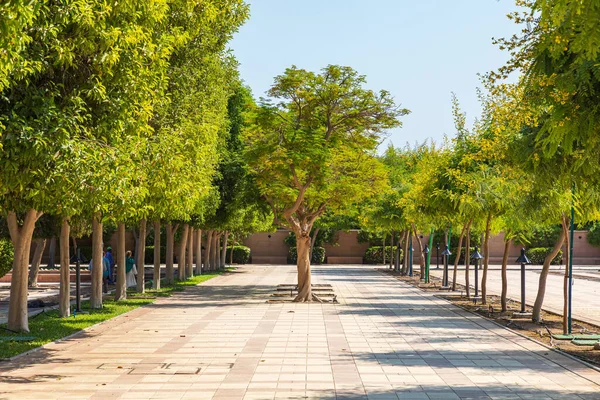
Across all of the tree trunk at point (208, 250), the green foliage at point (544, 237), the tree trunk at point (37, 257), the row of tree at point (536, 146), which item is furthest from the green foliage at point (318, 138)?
the green foliage at point (544, 237)

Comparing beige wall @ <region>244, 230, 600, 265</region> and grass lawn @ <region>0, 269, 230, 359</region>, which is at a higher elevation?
beige wall @ <region>244, 230, 600, 265</region>

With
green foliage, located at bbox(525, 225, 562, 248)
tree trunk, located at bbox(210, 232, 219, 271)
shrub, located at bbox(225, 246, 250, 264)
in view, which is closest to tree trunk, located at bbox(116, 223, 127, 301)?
tree trunk, located at bbox(210, 232, 219, 271)

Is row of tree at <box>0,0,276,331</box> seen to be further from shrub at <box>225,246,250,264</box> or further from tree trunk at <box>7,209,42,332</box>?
shrub at <box>225,246,250,264</box>

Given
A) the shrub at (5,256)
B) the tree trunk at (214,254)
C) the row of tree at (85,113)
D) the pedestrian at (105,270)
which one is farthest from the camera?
the tree trunk at (214,254)

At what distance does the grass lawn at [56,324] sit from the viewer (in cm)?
1402

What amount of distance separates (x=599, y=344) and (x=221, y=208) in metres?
21.9

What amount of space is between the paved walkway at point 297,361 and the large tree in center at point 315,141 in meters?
4.99

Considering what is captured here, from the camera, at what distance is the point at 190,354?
44.4 ft

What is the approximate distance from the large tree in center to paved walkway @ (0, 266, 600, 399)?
499cm

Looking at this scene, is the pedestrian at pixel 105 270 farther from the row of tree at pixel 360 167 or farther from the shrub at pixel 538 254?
the shrub at pixel 538 254

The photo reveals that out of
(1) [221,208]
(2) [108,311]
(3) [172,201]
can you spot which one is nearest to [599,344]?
(3) [172,201]

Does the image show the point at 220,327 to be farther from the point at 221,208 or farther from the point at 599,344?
the point at 221,208

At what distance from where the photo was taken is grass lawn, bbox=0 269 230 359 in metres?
14.0

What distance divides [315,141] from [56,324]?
9.47 m
